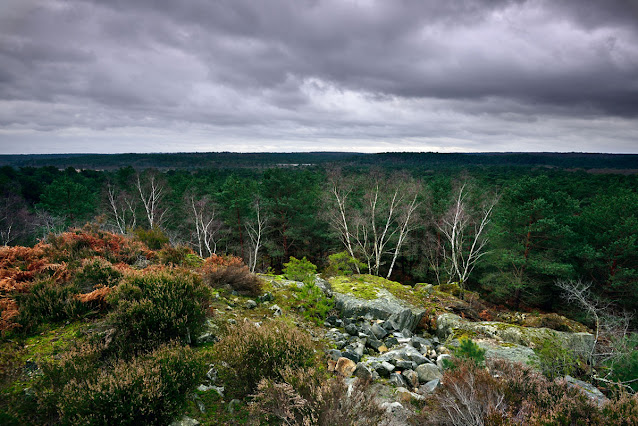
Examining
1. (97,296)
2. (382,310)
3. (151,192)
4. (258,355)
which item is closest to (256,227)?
(151,192)

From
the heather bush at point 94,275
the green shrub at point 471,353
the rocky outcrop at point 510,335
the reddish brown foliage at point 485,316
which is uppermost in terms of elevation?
the heather bush at point 94,275

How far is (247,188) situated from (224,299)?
2416 cm

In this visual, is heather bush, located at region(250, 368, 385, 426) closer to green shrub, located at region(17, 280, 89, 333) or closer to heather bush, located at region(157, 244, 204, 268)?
green shrub, located at region(17, 280, 89, 333)

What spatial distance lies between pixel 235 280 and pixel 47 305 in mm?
4060

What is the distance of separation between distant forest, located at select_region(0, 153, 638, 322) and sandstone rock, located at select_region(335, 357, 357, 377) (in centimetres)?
879

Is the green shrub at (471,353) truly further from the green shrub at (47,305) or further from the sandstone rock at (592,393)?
the green shrub at (47,305)

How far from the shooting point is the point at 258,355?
4.25 meters

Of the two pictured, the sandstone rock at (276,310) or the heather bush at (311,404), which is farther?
the sandstone rock at (276,310)

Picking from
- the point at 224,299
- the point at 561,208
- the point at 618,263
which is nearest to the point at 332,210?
the point at 561,208

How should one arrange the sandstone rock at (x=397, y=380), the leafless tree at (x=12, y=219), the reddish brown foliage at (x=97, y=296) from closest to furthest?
1. the sandstone rock at (x=397, y=380)
2. the reddish brown foliage at (x=97, y=296)
3. the leafless tree at (x=12, y=219)

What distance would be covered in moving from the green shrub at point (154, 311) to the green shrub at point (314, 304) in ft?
10.1

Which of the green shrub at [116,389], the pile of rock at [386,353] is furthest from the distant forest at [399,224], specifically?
the green shrub at [116,389]

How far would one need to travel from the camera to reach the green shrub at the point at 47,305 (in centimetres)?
498

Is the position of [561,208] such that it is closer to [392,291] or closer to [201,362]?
[392,291]
